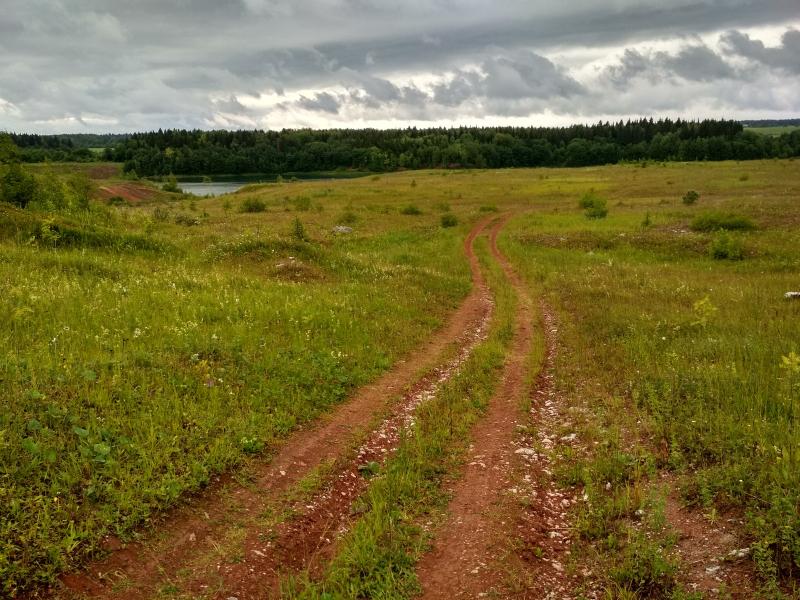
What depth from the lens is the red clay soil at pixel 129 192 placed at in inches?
3260

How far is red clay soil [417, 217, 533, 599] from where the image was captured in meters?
5.67

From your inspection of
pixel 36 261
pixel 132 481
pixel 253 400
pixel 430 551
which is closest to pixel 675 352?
pixel 430 551

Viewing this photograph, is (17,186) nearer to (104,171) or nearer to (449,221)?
(449,221)

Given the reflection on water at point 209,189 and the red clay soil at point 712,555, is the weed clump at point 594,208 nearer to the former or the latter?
the red clay soil at point 712,555

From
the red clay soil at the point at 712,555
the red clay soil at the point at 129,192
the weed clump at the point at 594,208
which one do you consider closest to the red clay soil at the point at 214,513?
the red clay soil at the point at 712,555

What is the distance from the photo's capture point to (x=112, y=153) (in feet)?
599

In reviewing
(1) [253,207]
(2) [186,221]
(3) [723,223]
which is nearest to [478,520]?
(3) [723,223]

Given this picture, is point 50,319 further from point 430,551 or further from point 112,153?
point 112,153

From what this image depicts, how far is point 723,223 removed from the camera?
3488 centimetres

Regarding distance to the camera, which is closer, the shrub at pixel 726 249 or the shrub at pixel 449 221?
the shrub at pixel 726 249

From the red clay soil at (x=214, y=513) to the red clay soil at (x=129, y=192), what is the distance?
8229 cm

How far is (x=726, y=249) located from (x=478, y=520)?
27.2 meters

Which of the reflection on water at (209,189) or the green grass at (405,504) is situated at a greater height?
the reflection on water at (209,189)

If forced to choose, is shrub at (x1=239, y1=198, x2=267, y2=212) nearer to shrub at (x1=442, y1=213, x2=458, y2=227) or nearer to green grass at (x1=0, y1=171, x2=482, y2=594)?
shrub at (x1=442, y1=213, x2=458, y2=227)
